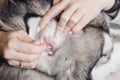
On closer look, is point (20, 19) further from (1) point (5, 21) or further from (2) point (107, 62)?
(2) point (107, 62)

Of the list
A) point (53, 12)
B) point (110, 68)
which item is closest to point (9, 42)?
point (53, 12)

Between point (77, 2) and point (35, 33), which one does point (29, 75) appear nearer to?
point (35, 33)

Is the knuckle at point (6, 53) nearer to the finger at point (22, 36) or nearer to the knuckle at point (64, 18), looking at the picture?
the finger at point (22, 36)

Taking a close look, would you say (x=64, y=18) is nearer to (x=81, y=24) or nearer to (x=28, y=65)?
(x=81, y=24)

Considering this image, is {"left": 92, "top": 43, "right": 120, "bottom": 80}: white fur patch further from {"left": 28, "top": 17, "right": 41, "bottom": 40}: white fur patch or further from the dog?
{"left": 28, "top": 17, "right": 41, "bottom": 40}: white fur patch

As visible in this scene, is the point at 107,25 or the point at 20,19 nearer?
the point at 20,19

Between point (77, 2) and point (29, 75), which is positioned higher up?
point (77, 2)

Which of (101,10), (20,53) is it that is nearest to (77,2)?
(101,10)
